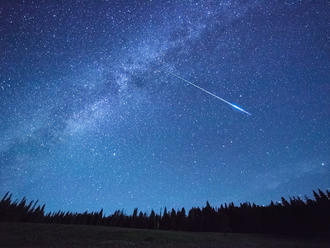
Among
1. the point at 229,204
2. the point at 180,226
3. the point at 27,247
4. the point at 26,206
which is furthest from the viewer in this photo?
the point at 26,206

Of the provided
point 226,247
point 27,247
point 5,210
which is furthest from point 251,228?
point 5,210

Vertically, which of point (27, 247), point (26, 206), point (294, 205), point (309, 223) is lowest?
point (27, 247)

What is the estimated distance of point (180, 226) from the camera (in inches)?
3073

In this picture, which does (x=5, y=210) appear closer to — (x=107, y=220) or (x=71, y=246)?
(x=107, y=220)

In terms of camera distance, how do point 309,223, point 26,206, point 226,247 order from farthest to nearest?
point 26,206, point 309,223, point 226,247

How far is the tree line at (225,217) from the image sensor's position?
60438 mm

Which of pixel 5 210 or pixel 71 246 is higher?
pixel 5 210

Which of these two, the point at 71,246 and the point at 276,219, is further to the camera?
the point at 276,219

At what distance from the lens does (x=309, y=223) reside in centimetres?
5888

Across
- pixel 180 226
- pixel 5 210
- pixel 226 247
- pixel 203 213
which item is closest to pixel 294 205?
pixel 203 213

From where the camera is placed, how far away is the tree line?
60438mm

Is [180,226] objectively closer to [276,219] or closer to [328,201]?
[276,219]

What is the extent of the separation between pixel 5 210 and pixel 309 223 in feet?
376

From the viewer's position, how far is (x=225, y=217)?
7456 centimetres
